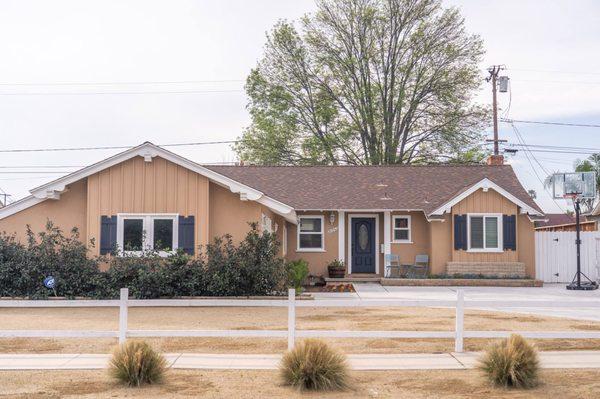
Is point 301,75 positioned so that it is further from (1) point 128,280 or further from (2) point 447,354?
(2) point 447,354

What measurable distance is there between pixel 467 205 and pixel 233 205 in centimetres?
959

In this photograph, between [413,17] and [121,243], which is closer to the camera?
[121,243]

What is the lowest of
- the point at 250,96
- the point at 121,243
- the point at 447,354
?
the point at 447,354

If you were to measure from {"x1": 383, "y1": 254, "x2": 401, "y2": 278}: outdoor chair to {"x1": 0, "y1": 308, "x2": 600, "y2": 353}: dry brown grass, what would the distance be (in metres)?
8.34

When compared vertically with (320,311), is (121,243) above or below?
above

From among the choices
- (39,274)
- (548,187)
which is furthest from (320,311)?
(548,187)

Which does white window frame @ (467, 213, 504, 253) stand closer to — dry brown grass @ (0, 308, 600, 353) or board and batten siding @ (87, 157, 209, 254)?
dry brown grass @ (0, 308, 600, 353)

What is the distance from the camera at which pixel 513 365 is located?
327 inches

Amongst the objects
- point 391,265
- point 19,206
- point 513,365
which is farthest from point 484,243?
point 513,365

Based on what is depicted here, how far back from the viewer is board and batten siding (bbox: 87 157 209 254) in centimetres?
1839

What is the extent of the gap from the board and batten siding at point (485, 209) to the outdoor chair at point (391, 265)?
2.10 metres

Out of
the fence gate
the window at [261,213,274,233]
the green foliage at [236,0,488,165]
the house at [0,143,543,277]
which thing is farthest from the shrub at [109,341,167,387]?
the green foliage at [236,0,488,165]

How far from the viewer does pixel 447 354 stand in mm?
10375

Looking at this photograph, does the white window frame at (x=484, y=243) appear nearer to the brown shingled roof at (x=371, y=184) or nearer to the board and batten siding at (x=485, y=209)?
the board and batten siding at (x=485, y=209)
